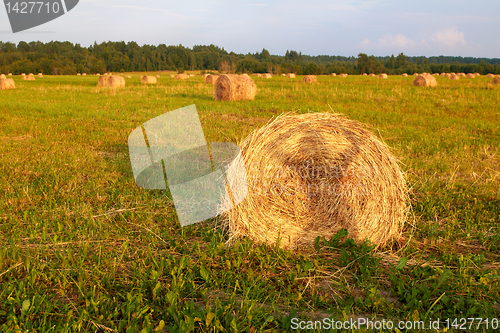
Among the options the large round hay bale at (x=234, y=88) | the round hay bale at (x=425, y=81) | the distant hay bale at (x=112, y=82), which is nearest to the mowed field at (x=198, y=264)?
the large round hay bale at (x=234, y=88)

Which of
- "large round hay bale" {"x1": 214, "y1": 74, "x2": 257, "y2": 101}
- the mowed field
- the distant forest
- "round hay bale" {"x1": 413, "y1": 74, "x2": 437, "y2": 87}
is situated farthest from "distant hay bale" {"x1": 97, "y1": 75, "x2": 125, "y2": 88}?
the distant forest

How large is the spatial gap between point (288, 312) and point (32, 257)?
248cm

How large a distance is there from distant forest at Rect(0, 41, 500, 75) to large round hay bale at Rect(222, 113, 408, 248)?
72551mm

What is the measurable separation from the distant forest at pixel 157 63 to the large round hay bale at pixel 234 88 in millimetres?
60557

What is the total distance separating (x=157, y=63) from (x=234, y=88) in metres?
95.5

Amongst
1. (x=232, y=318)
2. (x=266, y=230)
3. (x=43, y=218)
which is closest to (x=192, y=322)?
(x=232, y=318)

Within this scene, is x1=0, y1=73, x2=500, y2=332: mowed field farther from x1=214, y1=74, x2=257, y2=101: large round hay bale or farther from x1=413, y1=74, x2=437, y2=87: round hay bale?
x1=413, y1=74, x2=437, y2=87: round hay bale

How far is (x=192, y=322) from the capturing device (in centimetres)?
230

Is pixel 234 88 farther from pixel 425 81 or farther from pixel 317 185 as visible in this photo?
pixel 425 81

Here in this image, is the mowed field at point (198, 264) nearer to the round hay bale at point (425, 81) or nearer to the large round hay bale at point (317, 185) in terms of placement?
the large round hay bale at point (317, 185)

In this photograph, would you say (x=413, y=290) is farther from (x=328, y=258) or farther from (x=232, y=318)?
(x=232, y=318)

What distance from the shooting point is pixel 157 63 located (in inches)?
4016

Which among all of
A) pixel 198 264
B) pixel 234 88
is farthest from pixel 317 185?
pixel 234 88

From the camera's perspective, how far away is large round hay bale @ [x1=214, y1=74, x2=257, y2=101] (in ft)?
50.1
